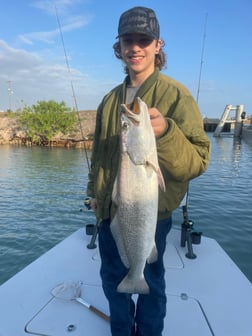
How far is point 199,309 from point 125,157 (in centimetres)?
234

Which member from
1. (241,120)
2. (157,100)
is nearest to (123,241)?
(157,100)

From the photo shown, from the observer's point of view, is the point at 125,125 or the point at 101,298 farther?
the point at 101,298

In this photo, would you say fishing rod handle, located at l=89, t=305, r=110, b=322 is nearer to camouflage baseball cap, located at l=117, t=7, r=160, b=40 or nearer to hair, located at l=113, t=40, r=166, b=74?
hair, located at l=113, t=40, r=166, b=74

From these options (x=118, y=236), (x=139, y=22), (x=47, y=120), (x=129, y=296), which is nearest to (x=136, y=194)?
(x=118, y=236)

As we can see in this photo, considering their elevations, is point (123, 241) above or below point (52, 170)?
above

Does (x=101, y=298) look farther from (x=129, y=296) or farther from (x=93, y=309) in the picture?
(x=129, y=296)

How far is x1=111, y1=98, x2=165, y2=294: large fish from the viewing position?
71.8 inches

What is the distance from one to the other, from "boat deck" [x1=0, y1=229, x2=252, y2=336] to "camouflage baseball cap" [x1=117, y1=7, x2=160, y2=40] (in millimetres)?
2829

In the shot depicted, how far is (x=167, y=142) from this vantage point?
1.94 m

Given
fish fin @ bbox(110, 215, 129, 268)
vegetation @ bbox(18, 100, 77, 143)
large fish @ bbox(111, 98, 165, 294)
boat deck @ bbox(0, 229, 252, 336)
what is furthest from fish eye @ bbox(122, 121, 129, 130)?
vegetation @ bbox(18, 100, 77, 143)

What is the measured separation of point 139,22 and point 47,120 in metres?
51.1

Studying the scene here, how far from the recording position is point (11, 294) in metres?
3.61

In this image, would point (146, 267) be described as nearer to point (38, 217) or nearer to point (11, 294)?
point (11, 294)

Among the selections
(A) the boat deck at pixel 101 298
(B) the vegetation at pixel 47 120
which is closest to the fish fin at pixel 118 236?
(A) the boat deck at pixel 101 298
